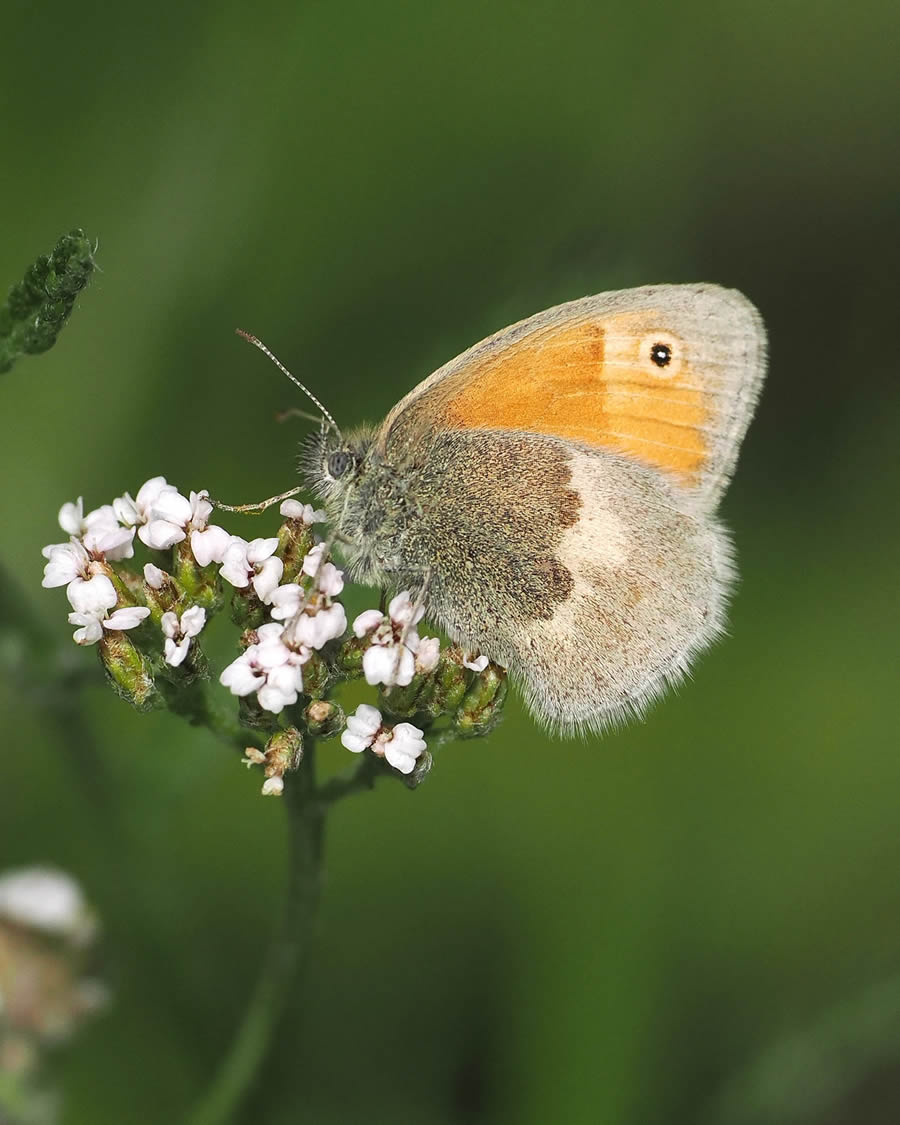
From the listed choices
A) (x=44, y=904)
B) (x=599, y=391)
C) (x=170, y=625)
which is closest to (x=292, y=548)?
(x=170, y=625)

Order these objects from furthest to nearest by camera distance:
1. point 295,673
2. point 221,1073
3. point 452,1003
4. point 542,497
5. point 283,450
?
point 283,450
point 452,1003
point 542,497
point 221,1073
point 295,673

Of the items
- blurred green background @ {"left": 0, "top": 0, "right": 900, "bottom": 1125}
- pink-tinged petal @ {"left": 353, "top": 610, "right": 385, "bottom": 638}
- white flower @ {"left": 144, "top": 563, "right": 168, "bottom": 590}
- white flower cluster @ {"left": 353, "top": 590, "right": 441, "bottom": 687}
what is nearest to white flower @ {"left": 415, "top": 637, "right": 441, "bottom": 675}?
white flower cluster @ {"left": 353, "top": 590, "right": 441, "bottom": 687}

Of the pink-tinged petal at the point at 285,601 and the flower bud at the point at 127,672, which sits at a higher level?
the pink-tinged petal at the point at 285,601

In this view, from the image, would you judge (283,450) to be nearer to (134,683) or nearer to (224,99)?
(224,99)

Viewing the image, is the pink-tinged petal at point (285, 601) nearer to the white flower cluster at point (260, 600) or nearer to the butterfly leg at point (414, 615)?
the white flower cluster at point (260, 600)

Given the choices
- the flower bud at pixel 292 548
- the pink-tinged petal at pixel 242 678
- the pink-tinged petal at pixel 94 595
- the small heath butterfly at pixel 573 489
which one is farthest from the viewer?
the small heath butterfly at pixel 573 489

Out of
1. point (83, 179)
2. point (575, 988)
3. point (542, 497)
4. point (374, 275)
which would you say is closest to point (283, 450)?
point (374, 275)

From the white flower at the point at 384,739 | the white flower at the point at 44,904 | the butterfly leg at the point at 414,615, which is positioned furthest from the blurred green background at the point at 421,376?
the white flower at the point at 384,739

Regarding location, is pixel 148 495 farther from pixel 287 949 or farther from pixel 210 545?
pixel 287 949
